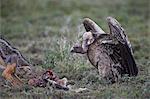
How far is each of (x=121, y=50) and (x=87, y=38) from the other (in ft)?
1.79

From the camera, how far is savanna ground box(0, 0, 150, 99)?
8.54 meters

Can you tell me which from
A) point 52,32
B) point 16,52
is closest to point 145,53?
point 52,32

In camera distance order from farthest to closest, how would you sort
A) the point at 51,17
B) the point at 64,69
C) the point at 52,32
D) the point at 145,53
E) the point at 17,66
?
the point at 51,17
the point at 52,32
the point at 145,53
the point at 64,69
the point at 17,66

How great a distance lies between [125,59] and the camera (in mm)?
8984

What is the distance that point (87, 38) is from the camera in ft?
30.2

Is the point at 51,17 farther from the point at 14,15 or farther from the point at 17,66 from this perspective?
the point at 17,66

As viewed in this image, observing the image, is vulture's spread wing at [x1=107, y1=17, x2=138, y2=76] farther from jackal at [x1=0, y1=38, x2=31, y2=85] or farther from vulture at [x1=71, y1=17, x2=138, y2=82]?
jackal at [x1=0, y1=38, x2=31, y2=85]

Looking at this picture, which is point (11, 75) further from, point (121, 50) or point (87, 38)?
point (121, 50)

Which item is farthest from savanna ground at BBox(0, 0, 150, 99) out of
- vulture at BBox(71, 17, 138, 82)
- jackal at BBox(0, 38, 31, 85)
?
jackal at BBox(0, 38, 31, 85)

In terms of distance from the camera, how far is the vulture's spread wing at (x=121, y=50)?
29.3 feet

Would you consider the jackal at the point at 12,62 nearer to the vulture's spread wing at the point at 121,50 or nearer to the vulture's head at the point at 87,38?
the vulture's head at the point at 87,38

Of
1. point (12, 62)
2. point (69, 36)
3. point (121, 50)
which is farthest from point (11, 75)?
point (69, 36)

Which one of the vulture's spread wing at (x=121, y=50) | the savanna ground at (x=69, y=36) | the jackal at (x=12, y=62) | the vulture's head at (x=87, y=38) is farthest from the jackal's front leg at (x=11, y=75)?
the vulture's spread wing at (x=121, y=50)

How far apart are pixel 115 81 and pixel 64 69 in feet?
3.89
